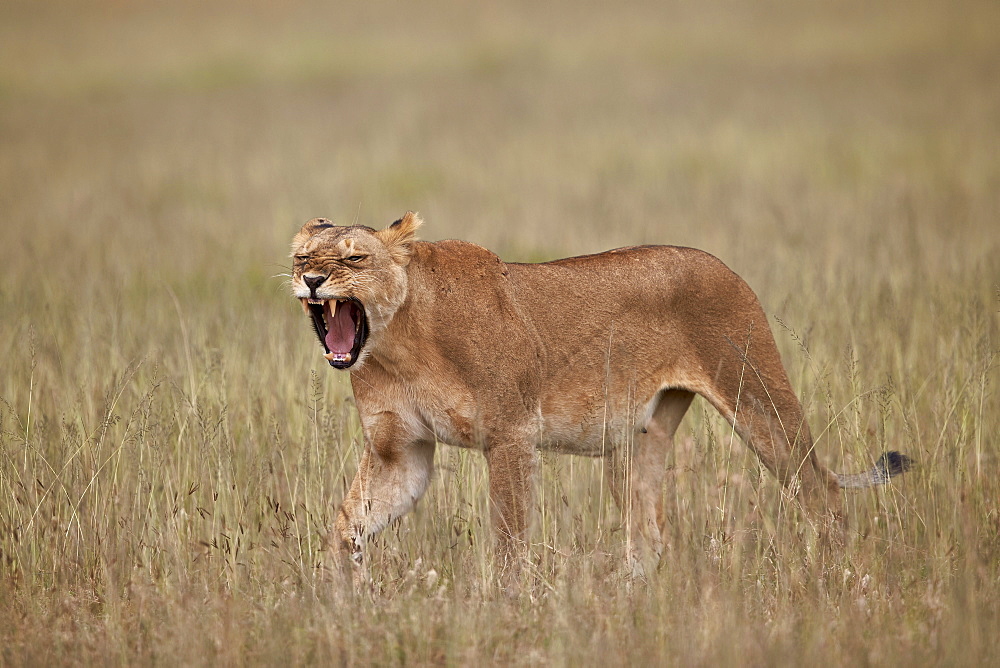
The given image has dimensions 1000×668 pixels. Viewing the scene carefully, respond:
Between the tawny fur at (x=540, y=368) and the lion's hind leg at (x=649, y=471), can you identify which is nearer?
the tawny fur at (x=540, y=368)

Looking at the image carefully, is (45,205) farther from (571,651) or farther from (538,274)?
(571,651)

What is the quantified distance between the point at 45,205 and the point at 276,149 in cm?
564

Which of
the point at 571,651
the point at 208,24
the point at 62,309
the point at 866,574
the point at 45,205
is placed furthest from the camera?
the point at 208,24

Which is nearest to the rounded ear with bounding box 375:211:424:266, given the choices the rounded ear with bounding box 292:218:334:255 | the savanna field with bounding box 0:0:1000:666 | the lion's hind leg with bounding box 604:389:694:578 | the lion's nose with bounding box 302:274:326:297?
the rounded ear with bounding box 292:218:334:255

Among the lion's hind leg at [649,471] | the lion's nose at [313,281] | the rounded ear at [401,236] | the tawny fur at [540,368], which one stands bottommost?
the lion's hind leg at [649,471]

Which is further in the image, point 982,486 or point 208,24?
point 208,24

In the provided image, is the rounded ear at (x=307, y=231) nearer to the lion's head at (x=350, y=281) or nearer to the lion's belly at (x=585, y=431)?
the lion's head at (x=350, y=281)

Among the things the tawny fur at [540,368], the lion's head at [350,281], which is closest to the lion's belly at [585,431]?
the tawny fur at [540,368]

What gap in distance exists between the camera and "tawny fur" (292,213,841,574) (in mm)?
4914

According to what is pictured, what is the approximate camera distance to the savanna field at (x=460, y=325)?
4.35 metres

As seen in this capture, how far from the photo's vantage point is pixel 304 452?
579cm

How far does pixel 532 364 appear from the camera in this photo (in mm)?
5148

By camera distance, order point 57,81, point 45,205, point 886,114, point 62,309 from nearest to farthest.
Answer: point 62,309, point 45,205, point 886,114, point 57,81

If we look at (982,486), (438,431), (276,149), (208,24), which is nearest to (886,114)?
(276,149)
